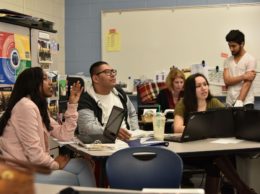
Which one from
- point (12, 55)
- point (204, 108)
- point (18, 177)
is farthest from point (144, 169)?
point (12, 55)

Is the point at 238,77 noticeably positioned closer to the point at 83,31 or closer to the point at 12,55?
the point at 12,55

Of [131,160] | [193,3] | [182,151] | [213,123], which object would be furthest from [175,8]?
[131,160]

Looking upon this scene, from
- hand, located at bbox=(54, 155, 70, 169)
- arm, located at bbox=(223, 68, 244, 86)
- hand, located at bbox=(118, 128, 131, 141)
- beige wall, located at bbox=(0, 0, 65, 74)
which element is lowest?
hand, located at bbox=(54, 155, 70, 169)

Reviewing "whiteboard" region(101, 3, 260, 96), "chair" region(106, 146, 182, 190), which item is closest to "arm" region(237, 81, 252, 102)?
"whiteboard" region(101, 3, 260, 96)

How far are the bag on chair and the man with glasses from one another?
2.17 m

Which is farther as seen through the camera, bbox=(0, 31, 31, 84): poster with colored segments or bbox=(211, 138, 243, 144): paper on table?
bbox=(0, 31, 31, 84): poster with colored segments

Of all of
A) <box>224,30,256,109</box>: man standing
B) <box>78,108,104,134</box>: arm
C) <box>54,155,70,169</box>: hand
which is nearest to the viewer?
<box>54,155,70,169</box>: hand

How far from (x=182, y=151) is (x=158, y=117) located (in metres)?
0.43

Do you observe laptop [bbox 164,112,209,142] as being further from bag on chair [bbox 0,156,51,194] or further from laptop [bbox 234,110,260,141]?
bag on chair [bbox 0,156,51,194]

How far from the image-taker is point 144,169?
2152 mm

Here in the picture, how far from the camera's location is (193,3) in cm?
536

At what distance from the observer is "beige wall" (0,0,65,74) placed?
4.79m

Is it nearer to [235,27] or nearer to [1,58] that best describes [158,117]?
[1,58]

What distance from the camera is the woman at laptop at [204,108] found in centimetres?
310
